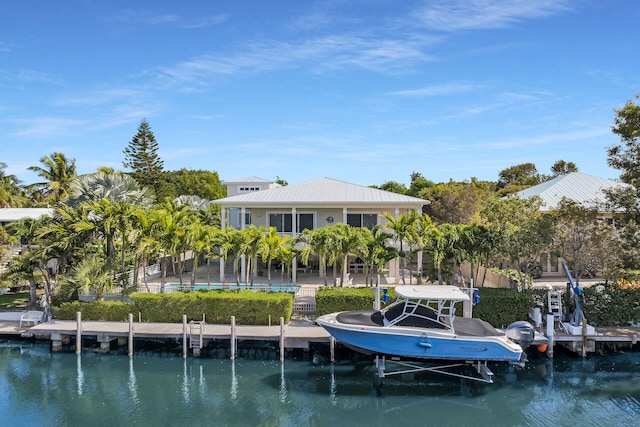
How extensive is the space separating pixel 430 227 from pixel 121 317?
15.4 meters

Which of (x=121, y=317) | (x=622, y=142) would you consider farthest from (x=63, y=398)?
(x=622, y=142)

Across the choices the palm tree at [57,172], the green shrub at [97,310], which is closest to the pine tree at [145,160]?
the palm tree at [57,172]

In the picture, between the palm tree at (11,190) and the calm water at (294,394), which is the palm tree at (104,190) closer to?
the calm water at (294,394)

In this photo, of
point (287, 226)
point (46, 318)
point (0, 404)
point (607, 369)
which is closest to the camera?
point (0, 404)

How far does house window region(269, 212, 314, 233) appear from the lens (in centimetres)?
3058

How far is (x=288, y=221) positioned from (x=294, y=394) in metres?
15.9

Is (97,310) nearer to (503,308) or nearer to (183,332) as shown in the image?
(183,332)

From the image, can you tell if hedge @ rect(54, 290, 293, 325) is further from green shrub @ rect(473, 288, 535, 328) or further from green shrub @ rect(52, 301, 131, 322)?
green shrub @ rect(473, 288, 535, 328)

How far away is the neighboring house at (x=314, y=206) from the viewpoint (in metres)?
28.6

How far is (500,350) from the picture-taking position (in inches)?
632

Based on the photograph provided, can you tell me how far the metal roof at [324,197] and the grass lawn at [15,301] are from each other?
1179 cm

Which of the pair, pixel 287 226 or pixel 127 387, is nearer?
pixel 127 387

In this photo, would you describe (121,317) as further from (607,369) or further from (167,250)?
(607,369)

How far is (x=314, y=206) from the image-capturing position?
2912 centimetres
